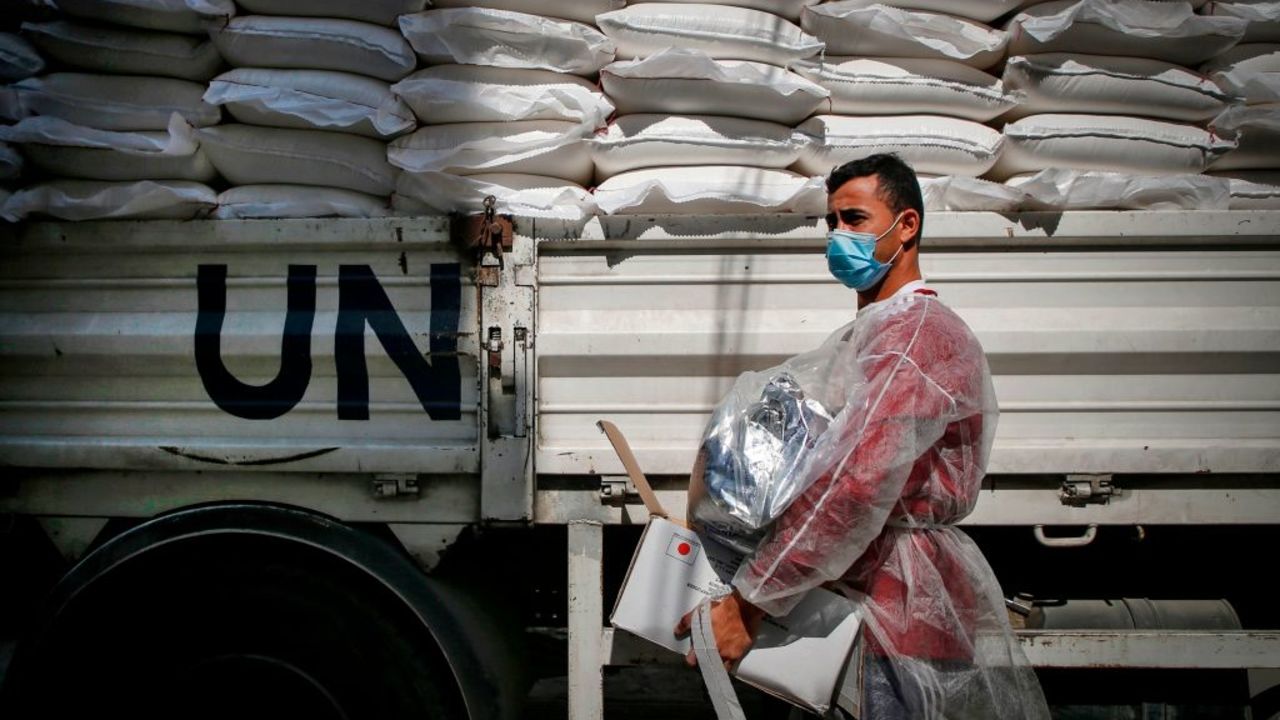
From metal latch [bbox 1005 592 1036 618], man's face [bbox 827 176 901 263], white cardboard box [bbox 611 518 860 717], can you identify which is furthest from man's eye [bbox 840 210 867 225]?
metal latch [bbox 1005 592 1036 618]

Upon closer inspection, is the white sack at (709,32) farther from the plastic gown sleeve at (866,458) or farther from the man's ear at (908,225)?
the plastic gown sleeve at (866,458)

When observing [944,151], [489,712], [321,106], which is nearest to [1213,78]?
[944,151]

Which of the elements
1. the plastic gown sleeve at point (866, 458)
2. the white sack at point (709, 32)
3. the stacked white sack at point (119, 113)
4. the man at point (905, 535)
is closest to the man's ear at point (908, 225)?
the man at point (905, 535)

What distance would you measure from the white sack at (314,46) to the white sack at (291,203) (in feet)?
1.15

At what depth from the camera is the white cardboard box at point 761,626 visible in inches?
73.5

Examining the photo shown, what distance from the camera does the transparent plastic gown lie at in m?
1.79

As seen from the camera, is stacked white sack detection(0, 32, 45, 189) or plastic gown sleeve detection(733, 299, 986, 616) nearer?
plastic gown sleeve detection(733, 299, 986, 616)

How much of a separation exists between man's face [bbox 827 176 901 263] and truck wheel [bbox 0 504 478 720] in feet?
4.95

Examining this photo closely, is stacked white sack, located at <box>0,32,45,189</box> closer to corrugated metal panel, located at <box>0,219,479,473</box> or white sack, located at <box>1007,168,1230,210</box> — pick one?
corrugated metal panel, located at <box>0,219,479,473</box>

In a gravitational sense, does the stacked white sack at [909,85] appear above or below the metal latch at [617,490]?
above

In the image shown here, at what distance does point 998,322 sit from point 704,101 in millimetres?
988

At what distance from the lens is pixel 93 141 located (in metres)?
2.49

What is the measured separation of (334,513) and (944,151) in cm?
193

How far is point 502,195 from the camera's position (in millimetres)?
2480
